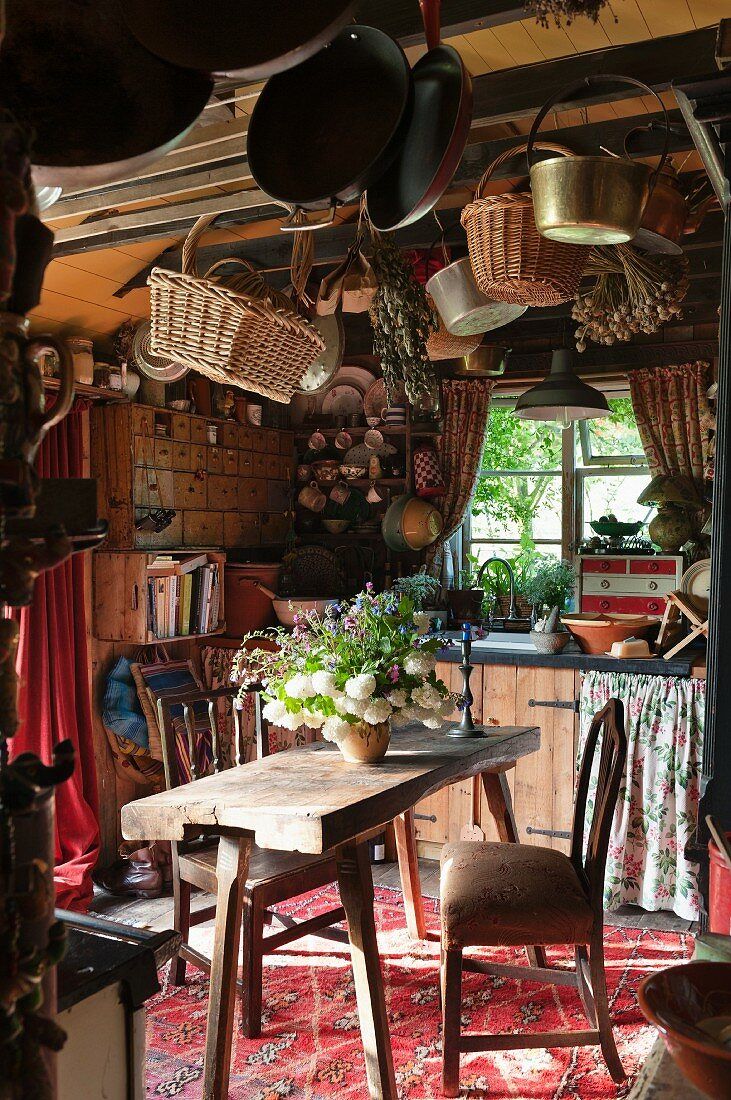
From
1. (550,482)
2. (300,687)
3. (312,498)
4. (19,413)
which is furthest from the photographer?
(550,482)

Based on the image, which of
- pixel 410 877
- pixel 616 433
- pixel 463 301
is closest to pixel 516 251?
pixel 463 301

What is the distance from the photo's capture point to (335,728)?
2967 millimetres

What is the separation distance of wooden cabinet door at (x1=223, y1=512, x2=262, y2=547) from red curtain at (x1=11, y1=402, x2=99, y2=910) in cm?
122

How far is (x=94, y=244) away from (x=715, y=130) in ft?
8.30

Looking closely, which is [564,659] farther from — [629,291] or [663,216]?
[663,216]

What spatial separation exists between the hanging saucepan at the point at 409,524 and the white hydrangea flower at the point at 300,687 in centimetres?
267

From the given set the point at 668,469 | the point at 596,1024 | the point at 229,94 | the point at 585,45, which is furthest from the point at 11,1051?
the point at 668,469

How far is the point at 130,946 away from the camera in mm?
1301

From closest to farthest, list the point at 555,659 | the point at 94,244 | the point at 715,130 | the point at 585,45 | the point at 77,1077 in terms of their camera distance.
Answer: the point at 77,1077
the point at 715,130
the point at 585,45
the point at 94,244
the point at 555,659

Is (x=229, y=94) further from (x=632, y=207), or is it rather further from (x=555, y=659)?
(x=555, y=659)

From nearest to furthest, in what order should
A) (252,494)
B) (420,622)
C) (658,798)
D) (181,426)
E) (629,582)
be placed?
(420,622), (658,798), (181,426), (629,582), (252,494)

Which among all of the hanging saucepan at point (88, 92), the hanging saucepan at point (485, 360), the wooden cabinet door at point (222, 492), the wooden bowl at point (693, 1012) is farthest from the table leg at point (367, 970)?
the wooden cabinet door at point (222, 492)

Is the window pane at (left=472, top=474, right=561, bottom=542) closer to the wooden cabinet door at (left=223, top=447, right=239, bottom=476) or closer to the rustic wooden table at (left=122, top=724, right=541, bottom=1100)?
the wooden cabinet door at (left=223, top=447, right=239, bottom=476)

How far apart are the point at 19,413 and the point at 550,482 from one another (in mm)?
5823
